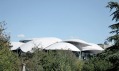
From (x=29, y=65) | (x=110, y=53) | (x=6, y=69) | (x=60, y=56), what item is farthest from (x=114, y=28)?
(x=29, y=65)

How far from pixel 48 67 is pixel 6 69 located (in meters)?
11.5

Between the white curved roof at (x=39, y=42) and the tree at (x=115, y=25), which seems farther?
the white curved roof at (x=39, y=42)

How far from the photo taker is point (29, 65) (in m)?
31.0

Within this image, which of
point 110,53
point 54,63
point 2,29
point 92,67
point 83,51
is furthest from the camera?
point 83,51

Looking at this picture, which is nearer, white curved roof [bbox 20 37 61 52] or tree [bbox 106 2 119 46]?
tree [bbox 106 2 119 46]

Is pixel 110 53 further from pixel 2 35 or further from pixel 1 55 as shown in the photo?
pixel 2 35

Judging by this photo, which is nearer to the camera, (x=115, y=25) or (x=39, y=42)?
(x=115, y=25)

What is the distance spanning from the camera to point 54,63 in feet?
86.8

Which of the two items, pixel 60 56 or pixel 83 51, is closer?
pixel 60 56

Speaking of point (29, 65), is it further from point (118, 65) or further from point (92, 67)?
point (118, 65)

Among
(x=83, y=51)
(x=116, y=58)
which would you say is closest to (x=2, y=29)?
(x=116, y=58)

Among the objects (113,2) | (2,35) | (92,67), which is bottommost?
(92,67)

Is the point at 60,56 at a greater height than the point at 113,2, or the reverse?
the point at 113,2

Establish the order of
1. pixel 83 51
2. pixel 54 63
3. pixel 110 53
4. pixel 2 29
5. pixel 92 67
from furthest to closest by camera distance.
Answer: pixel 83 51 → pixel 92 67 → pixel 54 63 → pixel 2 29 → pixel 110 53
